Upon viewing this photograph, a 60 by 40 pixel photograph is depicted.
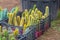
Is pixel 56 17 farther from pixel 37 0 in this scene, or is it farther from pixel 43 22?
pixel 43 22

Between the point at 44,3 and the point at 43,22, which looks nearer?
the point at 43,22

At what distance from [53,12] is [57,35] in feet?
5.26

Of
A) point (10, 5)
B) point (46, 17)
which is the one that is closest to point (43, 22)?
point (46, 17)

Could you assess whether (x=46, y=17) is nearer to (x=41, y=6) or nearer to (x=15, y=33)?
(x=41, y=6)

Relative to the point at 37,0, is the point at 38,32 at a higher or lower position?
lower

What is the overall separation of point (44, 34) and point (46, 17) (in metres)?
0.48

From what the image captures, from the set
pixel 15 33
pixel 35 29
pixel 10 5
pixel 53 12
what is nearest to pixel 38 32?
pixel 35 29

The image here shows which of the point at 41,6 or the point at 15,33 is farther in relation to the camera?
the point at 41,6

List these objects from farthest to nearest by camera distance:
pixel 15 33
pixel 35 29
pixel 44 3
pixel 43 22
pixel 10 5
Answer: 1. pixel 10 5
2. pixel 44 3
3. pixel 43 22
4. pixel 35 29
5. pixel 15 33

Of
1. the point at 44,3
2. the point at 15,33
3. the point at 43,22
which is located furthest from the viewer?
the point at 44,3

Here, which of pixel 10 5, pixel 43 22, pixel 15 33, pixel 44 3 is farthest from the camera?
pixel 10 5

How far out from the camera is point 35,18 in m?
5.48

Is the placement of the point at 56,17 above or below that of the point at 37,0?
below

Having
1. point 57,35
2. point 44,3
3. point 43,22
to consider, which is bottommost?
point 57,35
